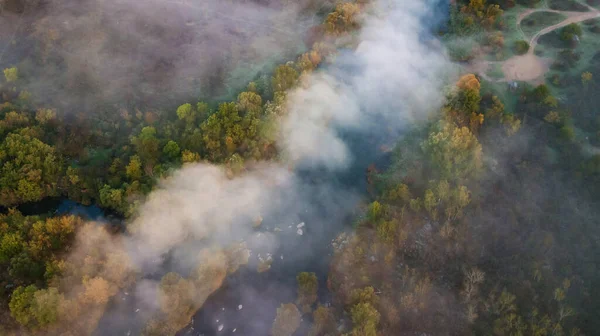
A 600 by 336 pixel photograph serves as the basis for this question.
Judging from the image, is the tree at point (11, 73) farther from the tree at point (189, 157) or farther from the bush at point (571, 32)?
the bush at point (571, 32)

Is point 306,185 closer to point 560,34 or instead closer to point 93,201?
point 93,201

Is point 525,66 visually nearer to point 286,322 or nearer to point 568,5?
point 568,5

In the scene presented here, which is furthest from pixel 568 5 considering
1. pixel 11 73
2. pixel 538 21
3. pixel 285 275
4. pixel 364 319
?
pixel 11 73

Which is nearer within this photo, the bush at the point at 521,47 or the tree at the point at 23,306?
the tree at the point at 23,306

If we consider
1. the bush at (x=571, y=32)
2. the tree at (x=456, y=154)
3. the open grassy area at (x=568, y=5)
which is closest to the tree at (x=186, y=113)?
the tree at (x=456, y=154)

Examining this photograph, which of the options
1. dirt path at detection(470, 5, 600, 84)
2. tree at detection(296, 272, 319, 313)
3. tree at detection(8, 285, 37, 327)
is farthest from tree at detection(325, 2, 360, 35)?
tree at detection(8, 285, 37, 327)

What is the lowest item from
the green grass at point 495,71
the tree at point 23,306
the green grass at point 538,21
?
the tree at point 23,306

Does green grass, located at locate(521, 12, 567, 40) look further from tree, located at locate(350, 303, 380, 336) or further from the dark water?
tree, located at locate(350, 303, 380, 336)
